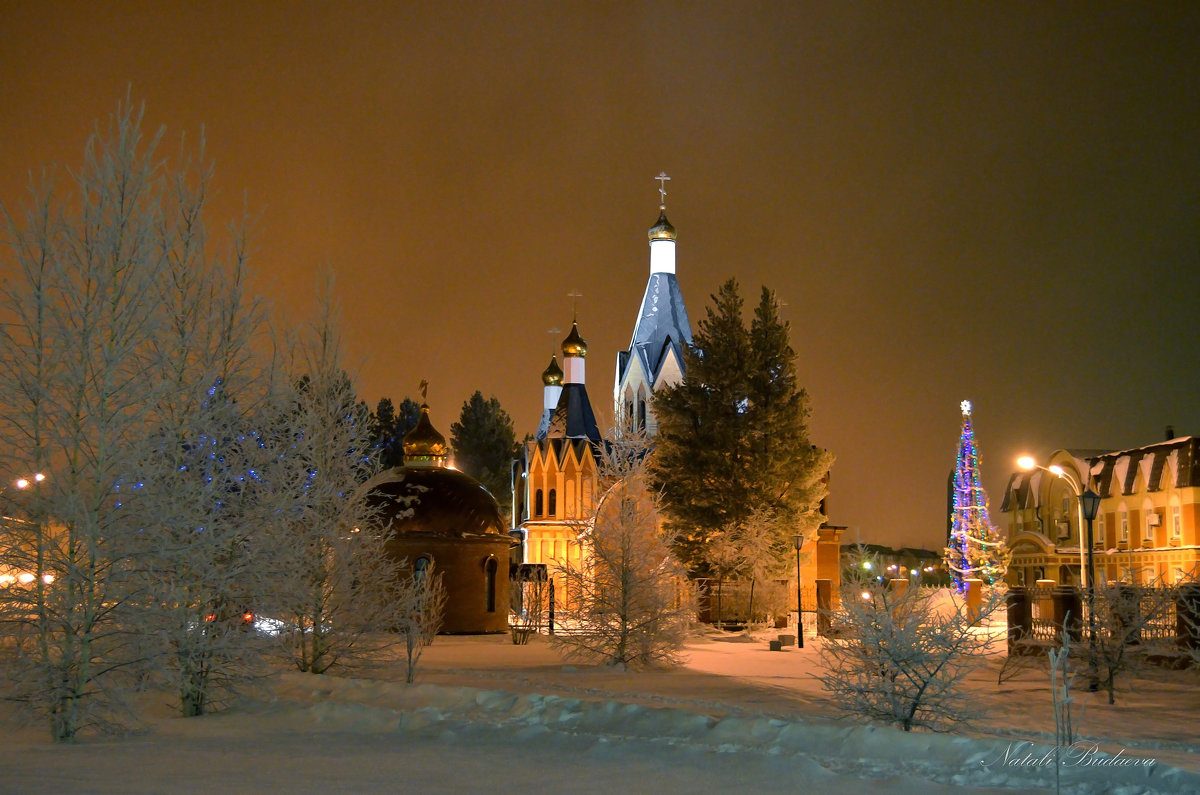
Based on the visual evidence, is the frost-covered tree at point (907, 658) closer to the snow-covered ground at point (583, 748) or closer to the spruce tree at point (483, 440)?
the snow-covered ground at point (583, 748)

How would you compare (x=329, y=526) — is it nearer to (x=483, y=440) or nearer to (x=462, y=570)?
(x=462, y=570)

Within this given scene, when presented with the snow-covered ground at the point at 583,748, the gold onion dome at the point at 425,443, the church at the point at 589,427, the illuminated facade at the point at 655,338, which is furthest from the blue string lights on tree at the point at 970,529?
the snow-covered ground at the point at 583,748

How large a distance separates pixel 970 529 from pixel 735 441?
37.7ft

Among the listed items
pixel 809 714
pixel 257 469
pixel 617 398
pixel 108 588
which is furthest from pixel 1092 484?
pixel 108 588

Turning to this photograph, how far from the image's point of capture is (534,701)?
1320cm

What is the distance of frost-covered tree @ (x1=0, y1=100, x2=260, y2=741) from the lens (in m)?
10.8

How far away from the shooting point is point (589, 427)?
2023 inches

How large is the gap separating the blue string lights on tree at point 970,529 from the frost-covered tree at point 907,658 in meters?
33.3

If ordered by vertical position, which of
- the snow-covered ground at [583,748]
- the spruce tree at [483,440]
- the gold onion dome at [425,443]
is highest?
the spruce tree at [483,440]

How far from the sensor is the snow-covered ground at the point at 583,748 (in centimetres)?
905

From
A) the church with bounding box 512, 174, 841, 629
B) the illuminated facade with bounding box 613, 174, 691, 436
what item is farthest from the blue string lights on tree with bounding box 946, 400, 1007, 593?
the illuminated facade with bounding box 613, 174, 691, 436

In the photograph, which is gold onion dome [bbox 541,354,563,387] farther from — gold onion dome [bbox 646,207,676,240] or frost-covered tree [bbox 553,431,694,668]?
frost-covered tree [bbox 553,431,694,668]

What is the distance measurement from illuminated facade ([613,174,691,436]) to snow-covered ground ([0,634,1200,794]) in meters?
35.4

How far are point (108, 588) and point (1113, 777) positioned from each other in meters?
9.76
